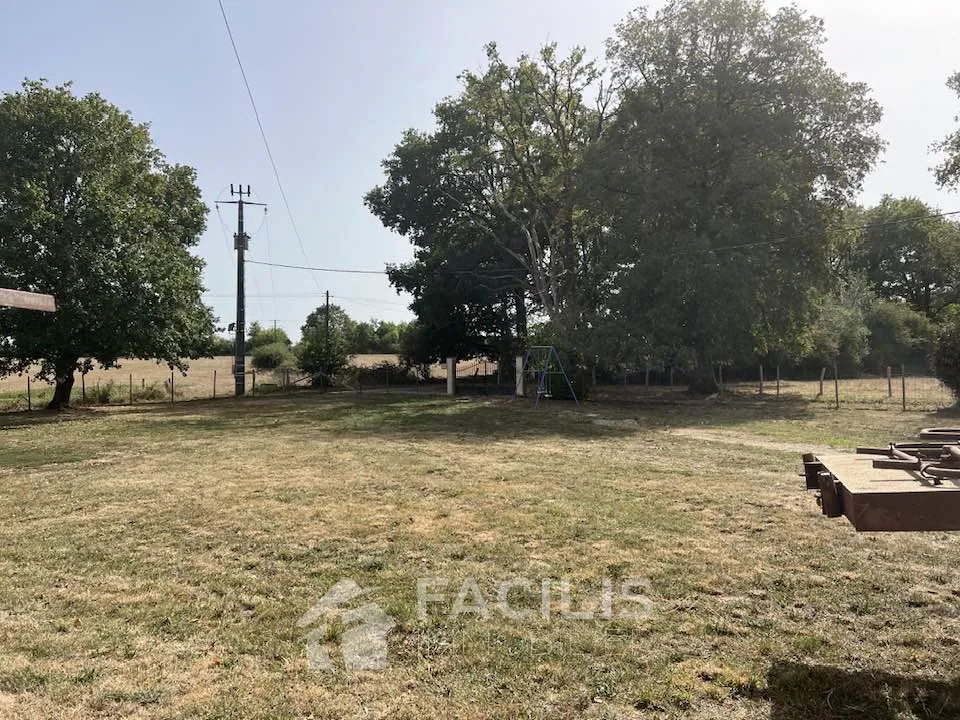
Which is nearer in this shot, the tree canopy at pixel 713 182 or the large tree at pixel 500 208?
the tree canopy at pixel 713 182

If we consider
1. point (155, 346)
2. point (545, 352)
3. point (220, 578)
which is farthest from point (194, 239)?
point (220, 578)

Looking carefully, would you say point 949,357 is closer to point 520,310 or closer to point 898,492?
point 898,492

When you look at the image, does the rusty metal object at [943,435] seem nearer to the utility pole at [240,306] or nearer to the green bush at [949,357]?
the green bush at [949,357]

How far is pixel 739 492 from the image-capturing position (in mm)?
6945

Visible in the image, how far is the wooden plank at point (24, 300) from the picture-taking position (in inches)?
136

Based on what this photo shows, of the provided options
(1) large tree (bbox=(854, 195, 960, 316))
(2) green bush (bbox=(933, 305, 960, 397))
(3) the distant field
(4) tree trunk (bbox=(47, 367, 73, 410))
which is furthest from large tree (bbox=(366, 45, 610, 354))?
(1) large tree (bbox=(854, 195, 960, 316))

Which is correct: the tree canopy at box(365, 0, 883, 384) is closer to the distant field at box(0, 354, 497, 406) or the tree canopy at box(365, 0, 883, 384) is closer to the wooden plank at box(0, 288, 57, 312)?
the distant field at box(0, 354, 497, 406)

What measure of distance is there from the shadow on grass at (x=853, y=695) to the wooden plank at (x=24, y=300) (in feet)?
14.0

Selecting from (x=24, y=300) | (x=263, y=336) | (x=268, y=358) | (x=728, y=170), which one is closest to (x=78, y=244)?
(x=24, y=300)

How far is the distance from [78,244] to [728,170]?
65.8 feet

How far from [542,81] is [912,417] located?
19.1m

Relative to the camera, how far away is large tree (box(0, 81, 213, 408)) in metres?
Result: 17.0

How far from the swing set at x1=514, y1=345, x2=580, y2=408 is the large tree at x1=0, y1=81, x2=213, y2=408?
12158 mm

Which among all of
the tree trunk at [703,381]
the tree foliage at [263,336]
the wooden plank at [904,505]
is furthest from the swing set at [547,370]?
the tree foliage at [263,336]
